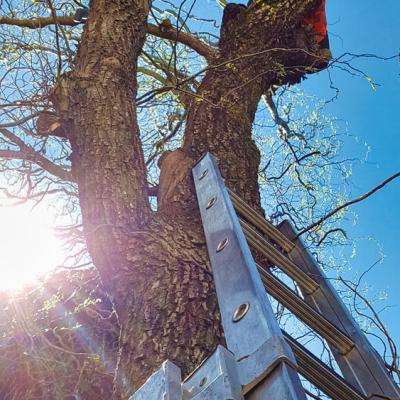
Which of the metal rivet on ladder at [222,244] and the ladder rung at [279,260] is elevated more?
the ladder rung at [279,260]

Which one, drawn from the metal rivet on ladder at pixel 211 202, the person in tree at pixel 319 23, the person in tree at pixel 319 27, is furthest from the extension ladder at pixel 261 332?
the person in tree at pixel 319 23

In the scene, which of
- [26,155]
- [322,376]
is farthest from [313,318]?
[26,155]

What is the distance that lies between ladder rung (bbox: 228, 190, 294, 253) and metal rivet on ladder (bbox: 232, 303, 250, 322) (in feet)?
3.23

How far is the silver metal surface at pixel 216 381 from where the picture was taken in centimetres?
66

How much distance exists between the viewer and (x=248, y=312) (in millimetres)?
839

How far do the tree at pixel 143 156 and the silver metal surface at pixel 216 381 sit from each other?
0.44 meters

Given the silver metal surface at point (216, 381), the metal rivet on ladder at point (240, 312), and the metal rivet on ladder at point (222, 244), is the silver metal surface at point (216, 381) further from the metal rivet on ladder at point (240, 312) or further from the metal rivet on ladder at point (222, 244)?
the metal rivet on ladder at point (222, 244)

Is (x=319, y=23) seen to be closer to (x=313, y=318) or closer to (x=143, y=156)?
(x=143, y=156)

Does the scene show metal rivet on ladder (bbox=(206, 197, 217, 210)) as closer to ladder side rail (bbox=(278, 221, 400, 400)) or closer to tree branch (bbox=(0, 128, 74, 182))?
ladder side rail (bbox=(278, 221, 400, 400))

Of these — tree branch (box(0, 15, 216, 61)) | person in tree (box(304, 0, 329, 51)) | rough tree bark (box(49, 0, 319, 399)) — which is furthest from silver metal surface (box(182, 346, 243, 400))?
person in tree (box(304, 0, 329, 51))

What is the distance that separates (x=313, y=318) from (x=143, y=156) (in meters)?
1.06

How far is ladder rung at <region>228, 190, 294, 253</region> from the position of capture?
185cm

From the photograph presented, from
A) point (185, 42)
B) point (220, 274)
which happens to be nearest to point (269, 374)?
point (220, 274)

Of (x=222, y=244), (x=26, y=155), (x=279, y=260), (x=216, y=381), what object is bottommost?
(x=216, y=381)
